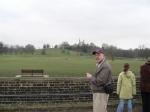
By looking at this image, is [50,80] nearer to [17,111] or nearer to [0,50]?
[17,111]

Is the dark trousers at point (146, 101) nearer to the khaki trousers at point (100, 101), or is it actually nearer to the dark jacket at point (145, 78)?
the dark jacket at point (145, 78)

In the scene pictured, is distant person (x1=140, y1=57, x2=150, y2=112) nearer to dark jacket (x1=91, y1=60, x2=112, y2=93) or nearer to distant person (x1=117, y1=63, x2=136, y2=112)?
distant person (x1=117, y1=63, x2=136, y2=112)

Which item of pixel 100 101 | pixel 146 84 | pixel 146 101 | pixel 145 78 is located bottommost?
pixel 146 101

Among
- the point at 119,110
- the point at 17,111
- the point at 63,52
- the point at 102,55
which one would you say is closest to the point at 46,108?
the point at 17,111

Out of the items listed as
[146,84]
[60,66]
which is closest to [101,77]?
[146,84]

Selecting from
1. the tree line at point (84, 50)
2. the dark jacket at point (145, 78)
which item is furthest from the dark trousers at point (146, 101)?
the tree line at point (84, 50)

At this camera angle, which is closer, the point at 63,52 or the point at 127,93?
the point at 127,93

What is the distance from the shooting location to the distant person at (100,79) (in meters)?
9.62

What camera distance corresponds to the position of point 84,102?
15094 mm

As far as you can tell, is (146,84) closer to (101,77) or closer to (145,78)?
(145,78)

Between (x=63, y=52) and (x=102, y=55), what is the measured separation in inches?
3255

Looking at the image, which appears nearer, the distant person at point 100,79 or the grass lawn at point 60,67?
the distant person at point 100,79

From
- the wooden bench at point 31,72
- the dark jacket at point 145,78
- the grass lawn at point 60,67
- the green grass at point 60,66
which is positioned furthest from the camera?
the green grass at point 60,66

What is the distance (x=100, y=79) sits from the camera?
960 cm
